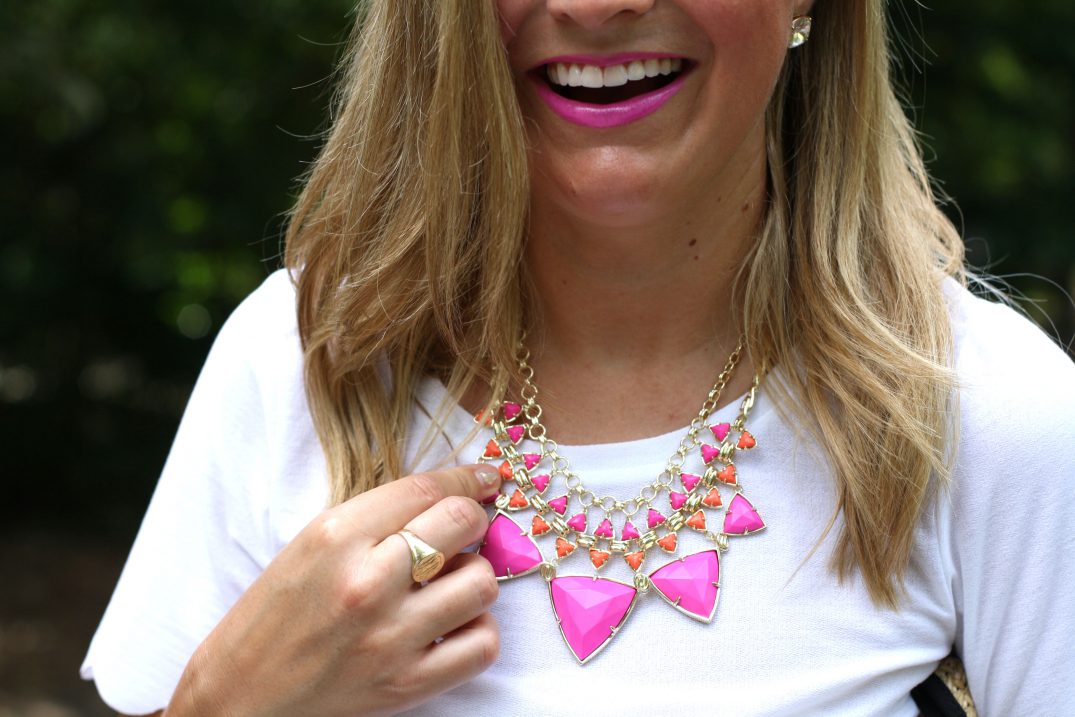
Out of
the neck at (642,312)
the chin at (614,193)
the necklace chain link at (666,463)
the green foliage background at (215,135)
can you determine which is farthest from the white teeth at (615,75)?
the green foliage background at (215,135)

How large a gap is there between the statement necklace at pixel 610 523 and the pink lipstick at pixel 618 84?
40 cm

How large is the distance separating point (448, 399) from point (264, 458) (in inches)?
11.5

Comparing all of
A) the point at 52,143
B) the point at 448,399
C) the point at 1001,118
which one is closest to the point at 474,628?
the point at 448,399

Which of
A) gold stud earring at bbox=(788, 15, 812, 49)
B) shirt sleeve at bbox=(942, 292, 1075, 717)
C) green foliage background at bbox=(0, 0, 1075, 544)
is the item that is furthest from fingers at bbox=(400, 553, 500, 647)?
green foliage background at bbox=(0, 0, 1075, 544)

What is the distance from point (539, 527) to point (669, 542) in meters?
0.18

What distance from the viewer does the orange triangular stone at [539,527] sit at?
65.7 inches

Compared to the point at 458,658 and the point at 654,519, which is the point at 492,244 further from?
the point at 458,658

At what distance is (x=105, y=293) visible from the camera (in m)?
5.36

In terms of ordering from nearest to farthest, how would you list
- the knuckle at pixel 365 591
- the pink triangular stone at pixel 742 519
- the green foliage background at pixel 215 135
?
the knuckle at pixel 365 591 → the pink triangular stone at pixel 742 519 → the green foliage background at pixel 215 135

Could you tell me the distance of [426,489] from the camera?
1614 millimetres

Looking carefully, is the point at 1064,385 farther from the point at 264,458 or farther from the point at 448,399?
the point at 264,458

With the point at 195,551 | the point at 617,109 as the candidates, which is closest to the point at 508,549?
the point at 195,551

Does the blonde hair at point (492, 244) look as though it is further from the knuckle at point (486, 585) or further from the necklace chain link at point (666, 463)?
the knuckle at point (486, 585)

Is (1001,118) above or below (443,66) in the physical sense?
below
